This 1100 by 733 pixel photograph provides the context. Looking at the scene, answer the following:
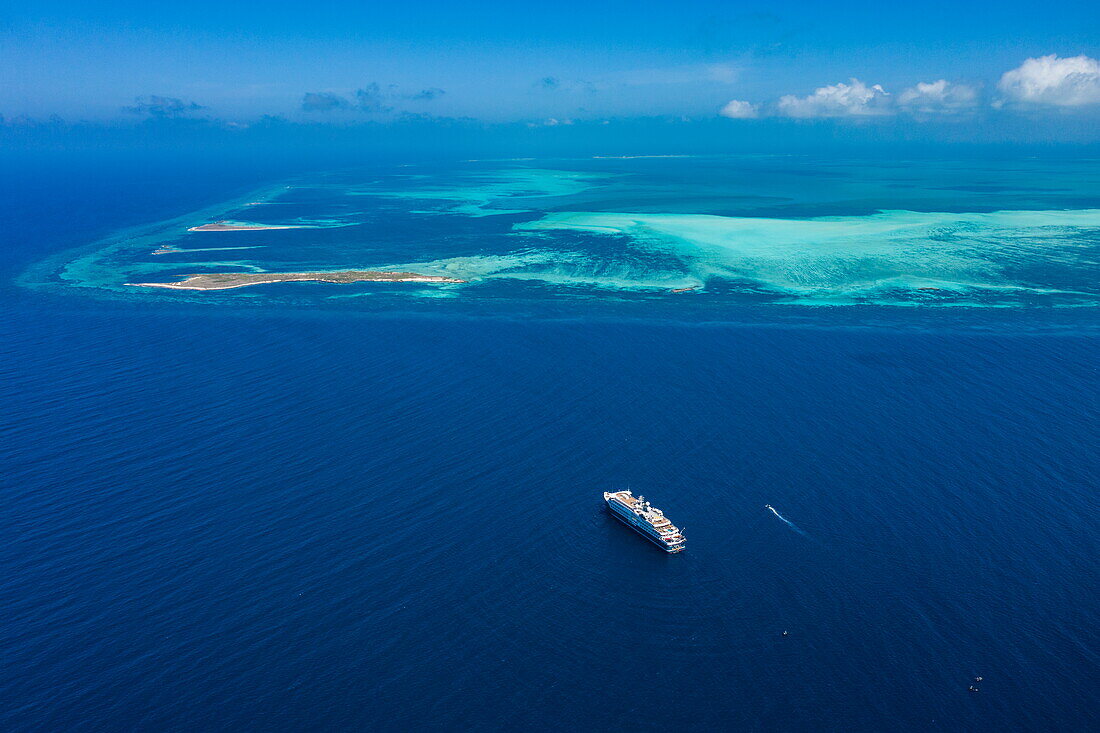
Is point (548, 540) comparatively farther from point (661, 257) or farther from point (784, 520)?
point (661, 257)

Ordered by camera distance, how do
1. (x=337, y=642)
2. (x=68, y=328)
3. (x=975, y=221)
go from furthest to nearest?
(x=975, y=221) < (x=68, y=328) < (x=337, y=642)

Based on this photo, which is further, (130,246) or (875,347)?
(130,246)

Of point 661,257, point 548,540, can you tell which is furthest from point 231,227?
point 548,540

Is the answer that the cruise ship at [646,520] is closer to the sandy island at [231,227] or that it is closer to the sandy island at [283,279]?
the sandy island at [283,279]

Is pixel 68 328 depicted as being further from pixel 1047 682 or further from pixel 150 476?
pixel 1047 682

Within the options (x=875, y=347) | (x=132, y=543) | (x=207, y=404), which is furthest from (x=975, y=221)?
(x=132, y=543)

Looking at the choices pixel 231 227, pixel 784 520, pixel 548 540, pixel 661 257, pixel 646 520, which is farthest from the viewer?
pixel 231 227

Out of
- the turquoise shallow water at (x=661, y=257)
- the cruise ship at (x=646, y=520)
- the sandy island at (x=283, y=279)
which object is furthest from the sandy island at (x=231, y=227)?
the cruise ship at (x=646, y=520)
